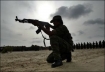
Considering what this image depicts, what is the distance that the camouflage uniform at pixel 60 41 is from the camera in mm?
4168

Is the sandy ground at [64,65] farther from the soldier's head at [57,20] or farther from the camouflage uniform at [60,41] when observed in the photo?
the soldier's head at [57,20]

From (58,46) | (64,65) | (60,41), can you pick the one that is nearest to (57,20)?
(60,41)

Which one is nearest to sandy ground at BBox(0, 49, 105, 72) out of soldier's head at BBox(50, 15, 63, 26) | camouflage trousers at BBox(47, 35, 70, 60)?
camouflage trousers at BBox(47, 35, 70, 60)

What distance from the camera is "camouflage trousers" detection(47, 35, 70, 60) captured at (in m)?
4.15

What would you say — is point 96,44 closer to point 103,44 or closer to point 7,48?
point 103,44

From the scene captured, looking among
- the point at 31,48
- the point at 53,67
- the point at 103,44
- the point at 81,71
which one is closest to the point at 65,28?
the point at 53,67

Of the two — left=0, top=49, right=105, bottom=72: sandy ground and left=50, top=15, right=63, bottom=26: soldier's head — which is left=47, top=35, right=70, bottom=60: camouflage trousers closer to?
left=0, top=49, right=105, bottom=72: sandy ground

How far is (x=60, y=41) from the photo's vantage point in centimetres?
435

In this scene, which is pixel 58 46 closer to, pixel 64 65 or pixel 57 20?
pixel 64 65

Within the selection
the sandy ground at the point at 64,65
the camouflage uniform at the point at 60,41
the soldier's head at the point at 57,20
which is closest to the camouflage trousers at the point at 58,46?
the camouflage uniform at the point at 60,41

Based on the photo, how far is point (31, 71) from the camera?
402cm

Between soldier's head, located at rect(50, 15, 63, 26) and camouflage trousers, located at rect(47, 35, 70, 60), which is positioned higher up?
soldier's head, located at rect(50, 15, 63, 26)

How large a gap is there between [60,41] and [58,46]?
178 mm

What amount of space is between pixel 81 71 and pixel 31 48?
3471 centimetres
